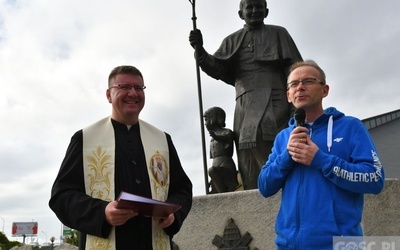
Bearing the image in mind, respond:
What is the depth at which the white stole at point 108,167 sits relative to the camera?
241 cm

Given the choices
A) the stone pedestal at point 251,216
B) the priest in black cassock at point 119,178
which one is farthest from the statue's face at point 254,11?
the priest in black cassock at point 119,178

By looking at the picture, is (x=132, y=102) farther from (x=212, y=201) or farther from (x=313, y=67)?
(x=212, y=201)

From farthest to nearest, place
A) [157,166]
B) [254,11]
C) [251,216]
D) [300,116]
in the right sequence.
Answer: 1. [254,11]
2. [251,216]
3. [157,166]
4. [300,116]

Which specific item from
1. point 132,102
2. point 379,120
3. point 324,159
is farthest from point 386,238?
point 379,120

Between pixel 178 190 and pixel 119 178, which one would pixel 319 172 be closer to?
pixel 178 190

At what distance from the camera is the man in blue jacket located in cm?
223

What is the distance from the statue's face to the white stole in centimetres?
335

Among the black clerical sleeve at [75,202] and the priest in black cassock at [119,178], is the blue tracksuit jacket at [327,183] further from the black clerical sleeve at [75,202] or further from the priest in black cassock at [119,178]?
the black clerical sleeve at [75,202]

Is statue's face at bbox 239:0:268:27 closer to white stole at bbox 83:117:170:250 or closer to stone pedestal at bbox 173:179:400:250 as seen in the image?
stone pedestal at bbox 173:179:400:250

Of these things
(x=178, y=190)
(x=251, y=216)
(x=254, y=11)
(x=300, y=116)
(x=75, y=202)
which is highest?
(x=254, y=11)

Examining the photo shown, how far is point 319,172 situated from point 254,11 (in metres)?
3.64

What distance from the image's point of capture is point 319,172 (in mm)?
2350

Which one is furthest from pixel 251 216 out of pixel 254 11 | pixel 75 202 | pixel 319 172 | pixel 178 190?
pixel 254 11

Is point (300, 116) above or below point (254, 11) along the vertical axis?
below
